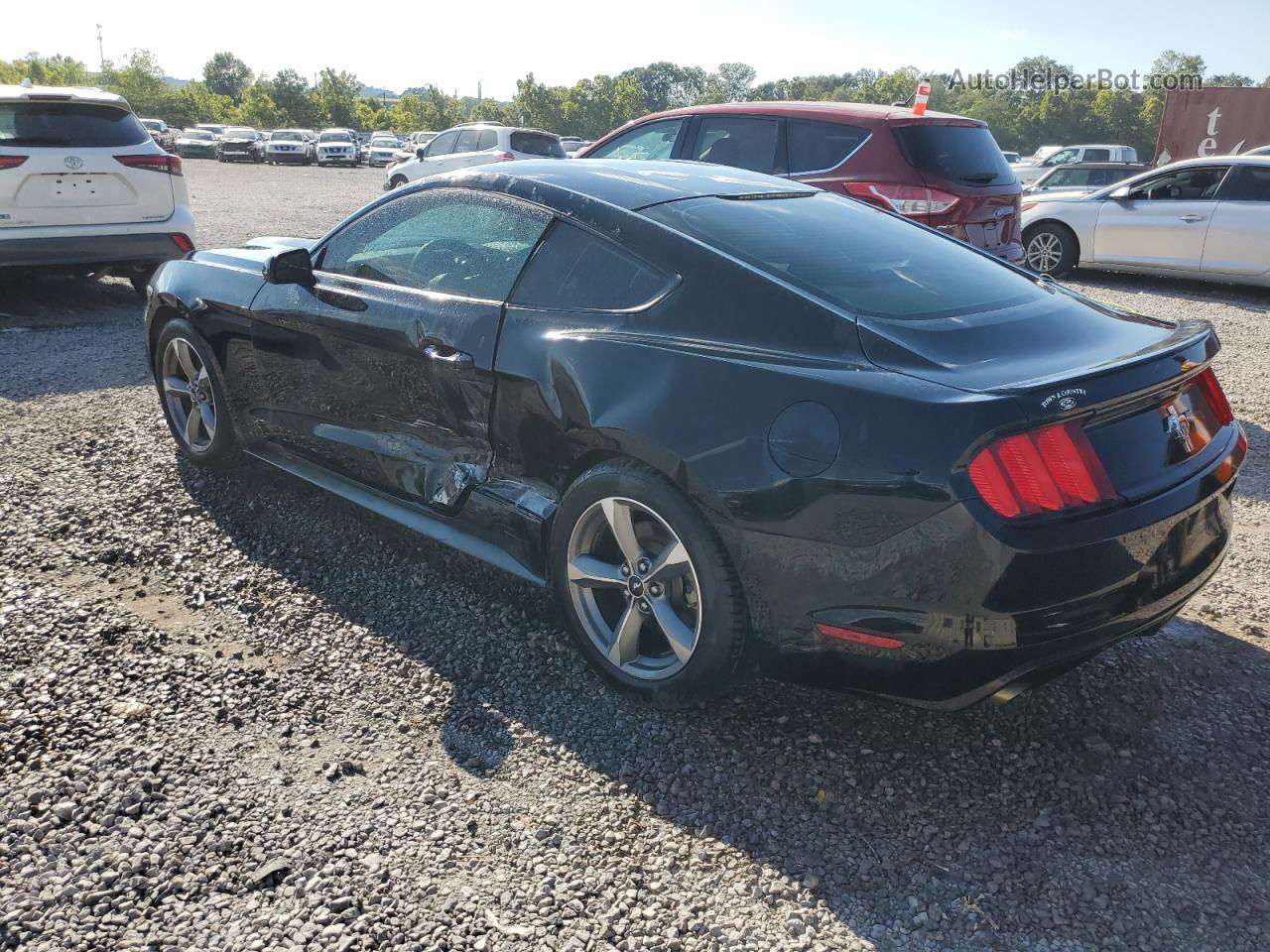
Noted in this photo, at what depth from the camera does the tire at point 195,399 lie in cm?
456

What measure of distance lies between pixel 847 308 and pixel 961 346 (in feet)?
1.03

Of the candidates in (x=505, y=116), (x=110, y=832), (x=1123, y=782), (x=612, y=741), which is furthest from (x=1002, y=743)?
(x=505, y=116)

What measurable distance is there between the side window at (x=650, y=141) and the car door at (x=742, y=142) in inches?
9.0

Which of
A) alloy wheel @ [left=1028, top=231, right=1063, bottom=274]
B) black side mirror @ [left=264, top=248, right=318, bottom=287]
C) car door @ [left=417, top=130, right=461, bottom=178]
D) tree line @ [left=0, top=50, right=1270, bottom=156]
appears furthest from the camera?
tree line @ [left=0, top=50, right=1270, bottom=156]

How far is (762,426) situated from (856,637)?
1.88 ft

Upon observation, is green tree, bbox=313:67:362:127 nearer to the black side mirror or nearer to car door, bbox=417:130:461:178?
car door, bbox=417:130:461:178

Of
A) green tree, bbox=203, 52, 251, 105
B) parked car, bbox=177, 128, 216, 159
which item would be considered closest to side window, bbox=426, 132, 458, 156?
parked car, bbox=177, 128, 216, 159

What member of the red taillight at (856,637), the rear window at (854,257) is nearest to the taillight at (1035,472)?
the red taillight at (856,637)

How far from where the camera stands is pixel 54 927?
7.23ft

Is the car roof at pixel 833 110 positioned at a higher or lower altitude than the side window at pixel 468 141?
higher

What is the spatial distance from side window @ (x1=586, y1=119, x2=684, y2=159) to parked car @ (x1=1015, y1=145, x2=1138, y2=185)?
788 inches

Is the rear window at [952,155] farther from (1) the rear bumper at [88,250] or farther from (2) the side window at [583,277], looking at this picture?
(1) the rear bumper at [88,250]

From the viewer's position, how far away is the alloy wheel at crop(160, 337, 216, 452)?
184 inches

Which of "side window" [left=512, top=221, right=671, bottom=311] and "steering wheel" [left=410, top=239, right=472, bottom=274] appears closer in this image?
"side window" [left=512, top=221, right=671, bottom=311]
